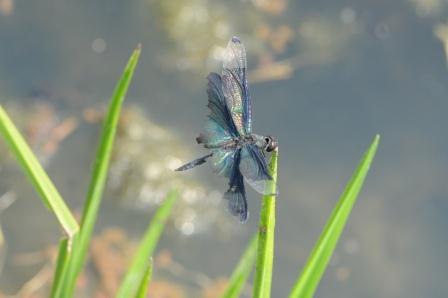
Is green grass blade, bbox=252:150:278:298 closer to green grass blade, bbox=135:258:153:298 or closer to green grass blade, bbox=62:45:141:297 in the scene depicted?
green grass blade, bbox=135:258:153:298

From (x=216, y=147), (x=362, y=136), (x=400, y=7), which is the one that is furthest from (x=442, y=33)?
(x=216, y=147)

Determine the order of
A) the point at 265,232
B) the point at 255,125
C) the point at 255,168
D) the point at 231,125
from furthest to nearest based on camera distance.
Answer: the point at 255,125, the point at 231,125, the point at 255,168, the point at 265,232

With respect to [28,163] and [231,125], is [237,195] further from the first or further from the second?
[28,163]

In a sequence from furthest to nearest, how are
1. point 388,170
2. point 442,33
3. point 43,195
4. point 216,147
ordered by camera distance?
point 442,33 → point 388,170 → point 216,147 → point 43,195

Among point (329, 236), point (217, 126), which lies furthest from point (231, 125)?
point (329, 236)

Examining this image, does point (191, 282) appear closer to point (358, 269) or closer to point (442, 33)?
point (358, 269)

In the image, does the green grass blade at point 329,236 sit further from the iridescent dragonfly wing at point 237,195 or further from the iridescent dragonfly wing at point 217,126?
the iridescent dragonfly wing at point 217,126

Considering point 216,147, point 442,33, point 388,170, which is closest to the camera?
point 216,147
